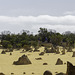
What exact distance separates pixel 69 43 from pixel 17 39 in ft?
49.3

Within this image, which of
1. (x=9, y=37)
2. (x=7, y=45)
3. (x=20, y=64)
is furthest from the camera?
(x=9, y=37)

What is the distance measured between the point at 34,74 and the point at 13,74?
159 cm

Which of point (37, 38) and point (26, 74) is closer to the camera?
point (26, 74)

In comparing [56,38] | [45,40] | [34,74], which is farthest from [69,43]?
[34,74]

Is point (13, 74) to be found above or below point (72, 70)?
below

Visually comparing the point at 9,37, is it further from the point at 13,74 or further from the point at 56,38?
the point at 13,74

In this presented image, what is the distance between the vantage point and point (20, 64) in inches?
781

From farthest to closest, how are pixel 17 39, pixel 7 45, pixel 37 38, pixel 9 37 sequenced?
1. pixel 37 38
2. pixel 9 37
3. pixel 17 39
4. pixel 7 45

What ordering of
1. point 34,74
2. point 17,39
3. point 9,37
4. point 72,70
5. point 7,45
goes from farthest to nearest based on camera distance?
point 9,37 < point 17,39 < point 7,45 < point 34,74 < point 72,70

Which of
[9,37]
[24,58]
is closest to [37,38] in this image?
[9,37]

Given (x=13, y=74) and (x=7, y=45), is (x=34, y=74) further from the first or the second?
(x=7, y=45)

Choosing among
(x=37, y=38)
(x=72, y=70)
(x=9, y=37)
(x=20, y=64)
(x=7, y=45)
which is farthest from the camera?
(x=37, y=38)

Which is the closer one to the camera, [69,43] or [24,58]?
[24,58]

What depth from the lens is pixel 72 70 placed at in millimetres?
9953
